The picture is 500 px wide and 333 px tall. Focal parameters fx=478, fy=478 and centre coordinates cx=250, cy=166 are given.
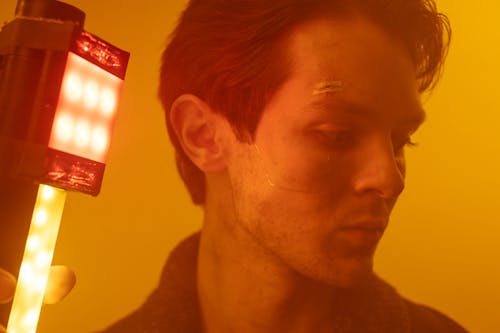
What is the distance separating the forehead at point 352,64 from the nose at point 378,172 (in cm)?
6

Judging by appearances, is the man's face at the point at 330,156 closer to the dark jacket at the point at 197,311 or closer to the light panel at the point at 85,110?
the dark jacket at the point at 197,311

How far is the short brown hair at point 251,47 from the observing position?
2.55 feet

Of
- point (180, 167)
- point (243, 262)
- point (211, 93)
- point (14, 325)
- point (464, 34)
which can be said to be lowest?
point (14, 325)

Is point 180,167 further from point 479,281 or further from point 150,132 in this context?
point 479,281

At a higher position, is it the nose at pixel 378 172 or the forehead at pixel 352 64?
the forehead at pixel 352 64

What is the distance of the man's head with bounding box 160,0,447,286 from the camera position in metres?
0.73

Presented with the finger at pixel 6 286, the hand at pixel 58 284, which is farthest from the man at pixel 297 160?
the finger at pixel 6 286

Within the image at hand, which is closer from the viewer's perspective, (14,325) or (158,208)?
(14,325)

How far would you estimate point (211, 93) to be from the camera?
0.82m

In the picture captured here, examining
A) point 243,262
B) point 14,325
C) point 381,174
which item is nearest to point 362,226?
point 381,174

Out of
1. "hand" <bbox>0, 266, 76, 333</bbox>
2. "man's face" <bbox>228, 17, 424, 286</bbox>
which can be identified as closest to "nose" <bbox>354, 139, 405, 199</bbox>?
"man's face" <bbox>228, 17, 424, 286</bbox>

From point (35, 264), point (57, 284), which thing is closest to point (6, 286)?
point (35, 264)

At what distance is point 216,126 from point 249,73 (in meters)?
0.11

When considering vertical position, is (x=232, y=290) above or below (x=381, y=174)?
below
